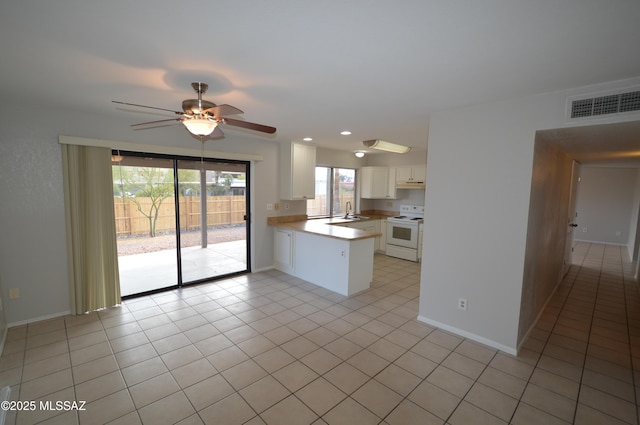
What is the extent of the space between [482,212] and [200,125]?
2.73 meters

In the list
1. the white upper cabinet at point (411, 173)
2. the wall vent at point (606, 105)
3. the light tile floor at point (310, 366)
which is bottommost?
the light tile floor at point (310, 366)

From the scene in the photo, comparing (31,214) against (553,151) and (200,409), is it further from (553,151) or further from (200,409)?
(553,151)

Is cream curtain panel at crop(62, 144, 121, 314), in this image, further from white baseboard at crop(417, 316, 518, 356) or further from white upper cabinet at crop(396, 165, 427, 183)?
white upper cabinet at crop(396, 165, 427, 183)

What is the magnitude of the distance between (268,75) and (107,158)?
2630mm

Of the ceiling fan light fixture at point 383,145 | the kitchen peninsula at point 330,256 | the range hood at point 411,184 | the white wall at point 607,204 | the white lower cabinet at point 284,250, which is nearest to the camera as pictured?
the kitchen peninsula at point 330,256

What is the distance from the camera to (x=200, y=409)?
1.98m

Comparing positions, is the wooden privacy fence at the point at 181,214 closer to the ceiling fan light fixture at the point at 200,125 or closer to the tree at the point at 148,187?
the tree at the point at 148,187

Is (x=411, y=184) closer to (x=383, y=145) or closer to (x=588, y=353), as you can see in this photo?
(x=383, y=145)

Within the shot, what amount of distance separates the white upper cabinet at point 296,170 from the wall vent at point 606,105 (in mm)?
3869

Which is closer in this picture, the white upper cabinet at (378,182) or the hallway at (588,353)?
the hallway at (588,353)

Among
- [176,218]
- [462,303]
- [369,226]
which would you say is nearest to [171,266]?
[176,218]

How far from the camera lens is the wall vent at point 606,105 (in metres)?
2.01

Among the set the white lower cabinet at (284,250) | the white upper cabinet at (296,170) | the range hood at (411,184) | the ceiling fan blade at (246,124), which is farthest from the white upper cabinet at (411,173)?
the ceiling fan blade at (246,124)

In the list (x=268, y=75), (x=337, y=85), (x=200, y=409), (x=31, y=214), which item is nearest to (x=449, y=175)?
(x=337, y=85)
